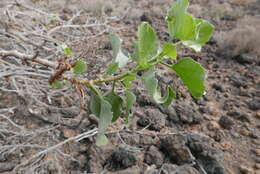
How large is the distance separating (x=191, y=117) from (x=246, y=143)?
1.86 feet

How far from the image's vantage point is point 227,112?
9.27ft

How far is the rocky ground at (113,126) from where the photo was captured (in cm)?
177

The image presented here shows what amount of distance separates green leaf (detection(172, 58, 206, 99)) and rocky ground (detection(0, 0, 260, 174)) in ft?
1.70

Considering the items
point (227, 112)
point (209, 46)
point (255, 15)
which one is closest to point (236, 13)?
point (255, 15)

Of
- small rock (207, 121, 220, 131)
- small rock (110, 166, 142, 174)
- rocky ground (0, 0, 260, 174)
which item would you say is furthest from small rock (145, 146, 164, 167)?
small rock (207, 121, 220, 131)

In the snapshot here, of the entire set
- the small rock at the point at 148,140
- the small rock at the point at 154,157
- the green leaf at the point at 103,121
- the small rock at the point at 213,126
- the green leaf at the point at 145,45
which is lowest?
the small rock at the point at 154,157

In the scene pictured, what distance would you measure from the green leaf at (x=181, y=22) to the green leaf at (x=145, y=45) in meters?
0.06

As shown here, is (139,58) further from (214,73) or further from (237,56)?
(237,56)

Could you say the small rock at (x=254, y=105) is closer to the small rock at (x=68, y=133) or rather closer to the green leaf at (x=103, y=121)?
the small rock at (x=68, y=133)

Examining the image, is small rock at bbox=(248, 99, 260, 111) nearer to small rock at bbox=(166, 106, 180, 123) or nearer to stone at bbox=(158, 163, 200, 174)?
small rock at bbox=(166, 106, 180, 123)

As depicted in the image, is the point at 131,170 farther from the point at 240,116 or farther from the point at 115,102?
the point at 240,116

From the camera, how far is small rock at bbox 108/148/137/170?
1.86 m

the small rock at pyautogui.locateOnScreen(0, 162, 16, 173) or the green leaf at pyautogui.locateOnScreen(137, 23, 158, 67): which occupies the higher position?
the green leaf at pyautogui.locateOnScreen(137, 23, 158, 67)

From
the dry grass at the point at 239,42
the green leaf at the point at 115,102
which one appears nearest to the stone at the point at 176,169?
the green leaf at the point at 115,102
